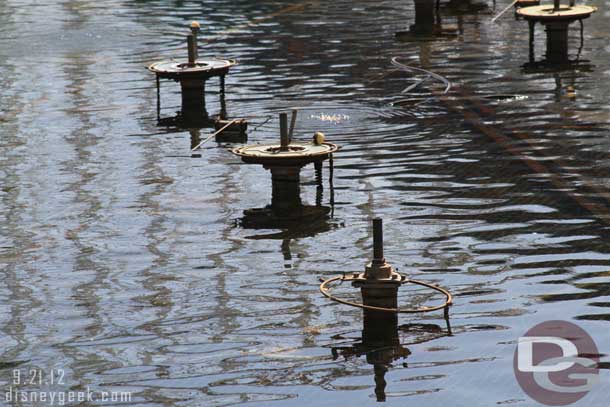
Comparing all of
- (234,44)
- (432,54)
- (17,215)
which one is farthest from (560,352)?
(234,44)

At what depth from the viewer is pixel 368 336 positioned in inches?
690

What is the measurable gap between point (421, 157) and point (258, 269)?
708 cm

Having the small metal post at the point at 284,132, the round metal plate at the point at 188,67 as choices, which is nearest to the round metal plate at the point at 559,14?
the round metal plate at the point at 188,67

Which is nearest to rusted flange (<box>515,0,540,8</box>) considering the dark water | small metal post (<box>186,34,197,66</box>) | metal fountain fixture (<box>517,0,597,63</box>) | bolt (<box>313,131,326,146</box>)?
the dark water

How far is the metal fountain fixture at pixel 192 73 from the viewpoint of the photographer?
3234 centimetres

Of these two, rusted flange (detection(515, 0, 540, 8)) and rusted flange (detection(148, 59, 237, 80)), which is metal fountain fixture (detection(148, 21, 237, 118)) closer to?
rusted flange (detection(148, 59, 237, 80))

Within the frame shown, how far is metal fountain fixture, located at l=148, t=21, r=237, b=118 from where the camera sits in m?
32.3

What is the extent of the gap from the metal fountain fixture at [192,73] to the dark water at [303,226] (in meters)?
0.66

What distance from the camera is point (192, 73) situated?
3234cm

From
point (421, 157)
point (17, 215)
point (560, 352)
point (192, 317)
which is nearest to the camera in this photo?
point (560, 352)

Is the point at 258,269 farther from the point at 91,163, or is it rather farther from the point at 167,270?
the point at 91,163

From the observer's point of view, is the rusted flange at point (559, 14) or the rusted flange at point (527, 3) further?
the rusted flange at point (527, 3)

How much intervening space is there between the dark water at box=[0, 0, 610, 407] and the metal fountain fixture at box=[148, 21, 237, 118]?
664mm

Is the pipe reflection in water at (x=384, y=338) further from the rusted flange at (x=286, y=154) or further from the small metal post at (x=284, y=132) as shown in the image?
the small metal post at (x=284, y=132)
